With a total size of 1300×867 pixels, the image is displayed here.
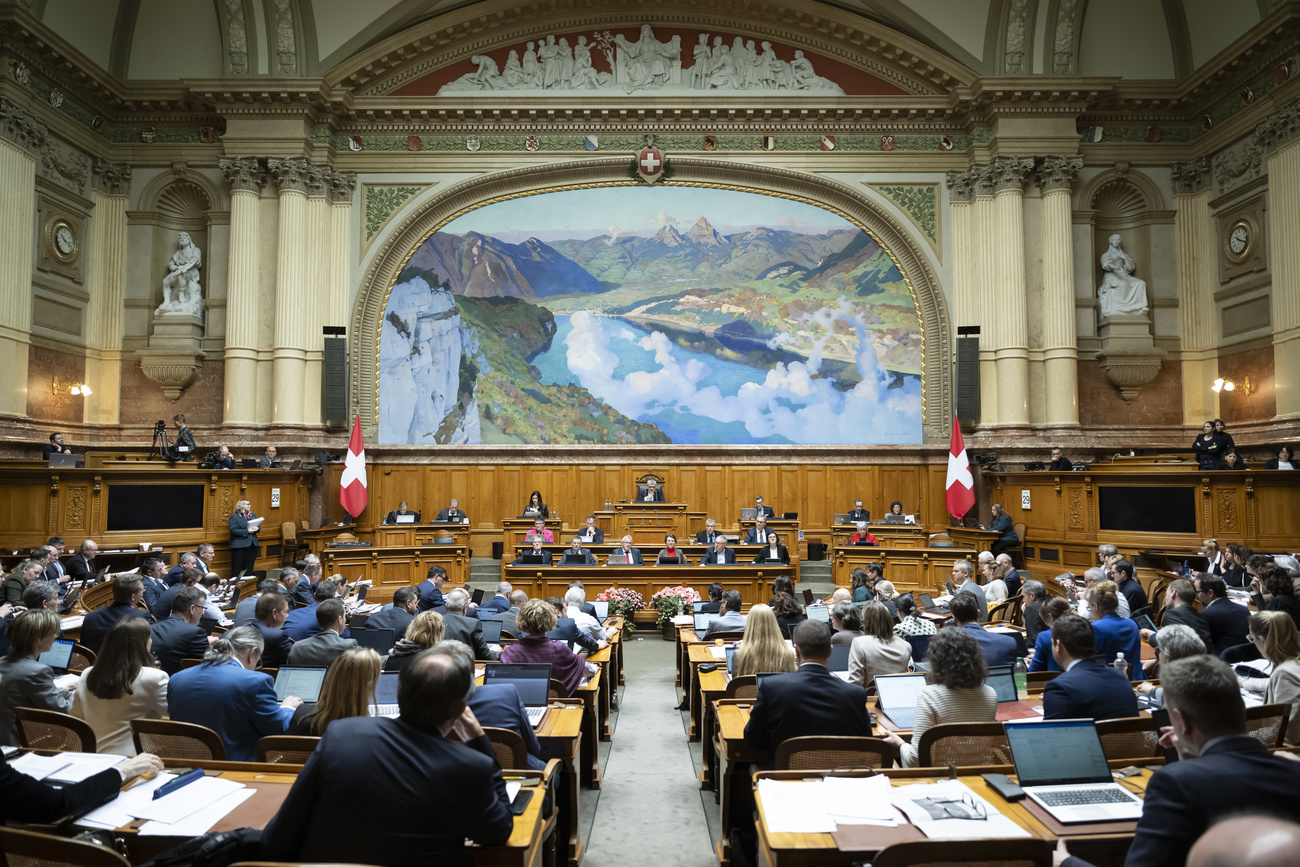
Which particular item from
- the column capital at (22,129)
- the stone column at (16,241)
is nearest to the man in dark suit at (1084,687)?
the stone column at (16,241)

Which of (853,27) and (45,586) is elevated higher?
(853,27)

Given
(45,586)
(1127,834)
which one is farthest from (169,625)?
(1127,834)

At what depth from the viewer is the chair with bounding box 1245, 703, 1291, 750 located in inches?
140

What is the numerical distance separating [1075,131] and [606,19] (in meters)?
10.2

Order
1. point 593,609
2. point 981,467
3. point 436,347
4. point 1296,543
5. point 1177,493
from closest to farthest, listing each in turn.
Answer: point 593,609
point 1296,543
point 1177,493
point 981,467
point 436,347

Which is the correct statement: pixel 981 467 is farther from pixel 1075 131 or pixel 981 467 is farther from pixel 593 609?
pixel 593 609

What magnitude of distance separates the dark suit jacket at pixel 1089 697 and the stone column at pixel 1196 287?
15.4 m

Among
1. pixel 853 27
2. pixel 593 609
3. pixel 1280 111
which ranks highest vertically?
pixel 853 27

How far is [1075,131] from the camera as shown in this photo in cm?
1623

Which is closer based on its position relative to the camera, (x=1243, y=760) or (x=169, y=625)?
(x=1243, y=760)

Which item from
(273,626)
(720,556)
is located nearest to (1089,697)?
(273,626)

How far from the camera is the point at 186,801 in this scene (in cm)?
288

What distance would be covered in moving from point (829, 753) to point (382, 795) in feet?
6.59

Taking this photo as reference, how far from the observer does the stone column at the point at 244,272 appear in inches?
628
